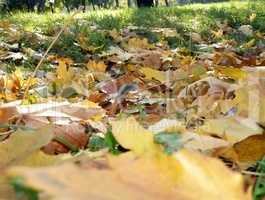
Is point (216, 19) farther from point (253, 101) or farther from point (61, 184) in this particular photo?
point (61, 184)

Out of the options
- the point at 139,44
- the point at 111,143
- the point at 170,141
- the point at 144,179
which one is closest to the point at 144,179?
the point at 144,179

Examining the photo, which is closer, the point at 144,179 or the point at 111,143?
the point at 144,179

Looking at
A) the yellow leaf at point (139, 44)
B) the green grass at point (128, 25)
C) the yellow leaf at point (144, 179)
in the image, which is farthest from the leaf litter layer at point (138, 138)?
the green grass at point (128, 25)

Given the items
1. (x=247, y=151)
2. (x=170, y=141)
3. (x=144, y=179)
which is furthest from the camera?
(x=247, y=151)

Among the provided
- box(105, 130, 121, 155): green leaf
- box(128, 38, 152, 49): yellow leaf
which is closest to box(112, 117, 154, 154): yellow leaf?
box(105, 130, 121, 155): green leaf

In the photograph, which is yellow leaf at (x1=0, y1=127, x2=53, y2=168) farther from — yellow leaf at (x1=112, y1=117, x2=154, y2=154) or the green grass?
the green grass

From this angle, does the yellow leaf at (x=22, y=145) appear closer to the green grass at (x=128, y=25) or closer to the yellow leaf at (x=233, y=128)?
the yellow leaf at (x=233, y=128)

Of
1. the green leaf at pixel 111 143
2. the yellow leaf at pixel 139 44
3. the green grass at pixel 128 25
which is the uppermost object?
the green leaf at pixel 111 143

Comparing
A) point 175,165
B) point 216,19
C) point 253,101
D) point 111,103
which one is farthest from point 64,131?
point 216,19

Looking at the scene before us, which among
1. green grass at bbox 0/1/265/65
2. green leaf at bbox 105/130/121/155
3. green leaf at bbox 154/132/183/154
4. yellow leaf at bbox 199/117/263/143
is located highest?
green leaf at bbox 154/132/183/154

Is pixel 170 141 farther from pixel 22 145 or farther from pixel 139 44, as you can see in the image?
pixel 139 44

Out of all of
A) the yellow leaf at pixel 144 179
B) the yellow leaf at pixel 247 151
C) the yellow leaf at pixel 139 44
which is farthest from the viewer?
the yellow leaf at pixel 139 44

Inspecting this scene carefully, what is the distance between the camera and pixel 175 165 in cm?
33

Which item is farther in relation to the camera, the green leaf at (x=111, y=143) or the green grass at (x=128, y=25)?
the green grass at (x=128, y=25)
